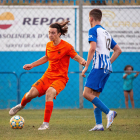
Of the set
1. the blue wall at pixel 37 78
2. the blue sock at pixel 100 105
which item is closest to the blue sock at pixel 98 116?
the blue sock at pixel 100 105

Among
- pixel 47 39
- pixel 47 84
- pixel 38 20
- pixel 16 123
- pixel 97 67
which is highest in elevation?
pixel 38 20

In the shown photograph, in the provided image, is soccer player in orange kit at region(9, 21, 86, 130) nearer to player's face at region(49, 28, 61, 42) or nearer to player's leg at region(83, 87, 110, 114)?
player's face at region(49, 28, 61, 42)

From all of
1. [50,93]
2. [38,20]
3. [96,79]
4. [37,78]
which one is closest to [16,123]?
[50,93]

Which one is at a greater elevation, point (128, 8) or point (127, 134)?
point (128, 8)

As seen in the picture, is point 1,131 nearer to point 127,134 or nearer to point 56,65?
point 56,65

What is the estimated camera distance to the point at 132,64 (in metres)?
9.78

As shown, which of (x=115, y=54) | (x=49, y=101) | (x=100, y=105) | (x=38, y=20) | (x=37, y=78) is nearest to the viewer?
(x=100, y=105)

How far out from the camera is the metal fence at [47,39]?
9.27 m

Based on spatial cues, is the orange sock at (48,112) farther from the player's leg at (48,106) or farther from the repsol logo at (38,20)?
the repsol logo at (38,20)

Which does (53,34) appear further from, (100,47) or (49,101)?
(49,101)

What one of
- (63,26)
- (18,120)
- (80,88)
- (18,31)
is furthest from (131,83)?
(18,120)

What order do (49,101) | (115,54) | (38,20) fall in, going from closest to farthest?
(49,101) → (115,54) → (38,20)

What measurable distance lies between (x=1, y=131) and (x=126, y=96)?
18.2 ft

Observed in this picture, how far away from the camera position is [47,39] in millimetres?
9438
